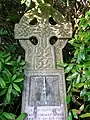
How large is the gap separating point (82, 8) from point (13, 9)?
605 mm

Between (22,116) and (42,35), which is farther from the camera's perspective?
(42,35)

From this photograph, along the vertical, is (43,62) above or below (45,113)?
above

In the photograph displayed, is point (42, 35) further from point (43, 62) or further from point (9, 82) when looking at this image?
point (9, 82)

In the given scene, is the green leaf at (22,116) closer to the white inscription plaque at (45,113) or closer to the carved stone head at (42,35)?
the white inscription plaque at (45,113)

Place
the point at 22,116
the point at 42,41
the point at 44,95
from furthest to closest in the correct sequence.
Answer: the point at 42,41 → the point at 44,95 → the point at 22,116

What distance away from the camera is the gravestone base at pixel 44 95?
1.64m

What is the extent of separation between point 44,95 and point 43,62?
0.25m

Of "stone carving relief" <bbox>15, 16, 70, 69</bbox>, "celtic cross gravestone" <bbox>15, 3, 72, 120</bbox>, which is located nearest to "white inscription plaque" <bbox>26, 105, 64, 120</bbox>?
"celtic cross gravestone" <bbox>15, 3, 72, 120</bbox>

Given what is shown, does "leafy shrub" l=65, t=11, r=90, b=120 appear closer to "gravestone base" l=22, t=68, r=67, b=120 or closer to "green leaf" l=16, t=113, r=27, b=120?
"gravestone base" l=22, t=68, r=67, b=120

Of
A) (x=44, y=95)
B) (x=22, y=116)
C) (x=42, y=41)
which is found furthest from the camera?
(x=42, y=41)

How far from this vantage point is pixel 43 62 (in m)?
1.79

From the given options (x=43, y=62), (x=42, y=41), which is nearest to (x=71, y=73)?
(x=43, y=62)

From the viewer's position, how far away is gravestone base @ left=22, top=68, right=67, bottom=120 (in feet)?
5.38

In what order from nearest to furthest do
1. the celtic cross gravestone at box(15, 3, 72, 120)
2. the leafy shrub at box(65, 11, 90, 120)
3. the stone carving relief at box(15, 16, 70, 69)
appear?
the leafy shrub at box(65, 11, 90, 120) < the celtic cross gravestone at box(15, 3, 72, 120) < the stone carving relief at box(15, 16, 70, 69)
